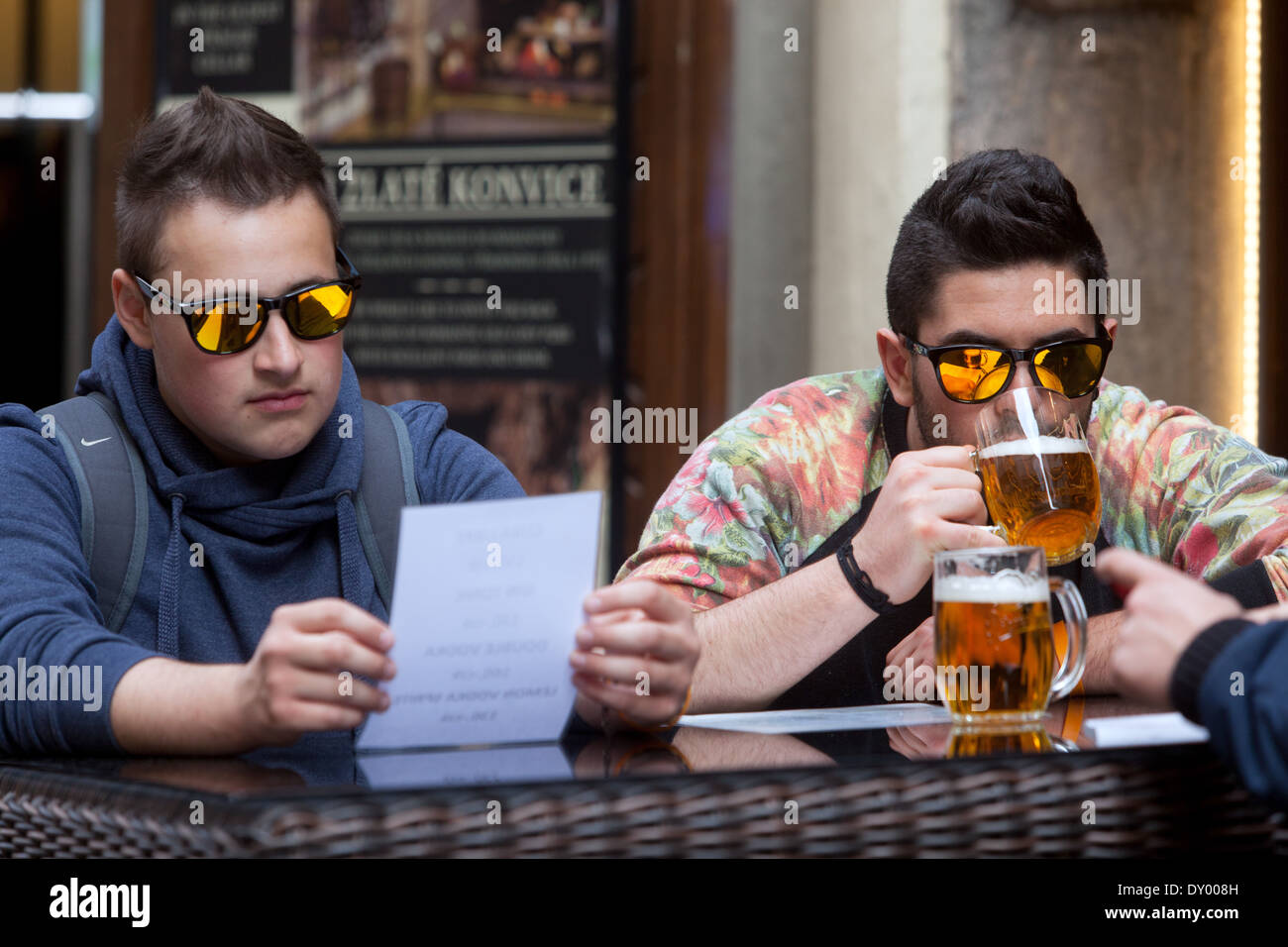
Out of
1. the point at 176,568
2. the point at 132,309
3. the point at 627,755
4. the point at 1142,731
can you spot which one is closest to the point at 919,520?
the point at 1142,731

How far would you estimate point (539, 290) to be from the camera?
405 centimetres

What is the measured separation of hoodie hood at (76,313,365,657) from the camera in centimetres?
164

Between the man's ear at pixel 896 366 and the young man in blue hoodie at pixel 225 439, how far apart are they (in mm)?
625

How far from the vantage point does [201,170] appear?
1.63 metres

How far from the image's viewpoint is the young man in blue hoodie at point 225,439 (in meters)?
1.43

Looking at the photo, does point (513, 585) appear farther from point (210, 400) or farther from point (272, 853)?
point (210, 400)

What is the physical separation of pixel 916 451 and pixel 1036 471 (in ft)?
0.58

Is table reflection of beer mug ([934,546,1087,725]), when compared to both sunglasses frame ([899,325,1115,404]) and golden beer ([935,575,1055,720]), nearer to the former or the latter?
golden beer ([935,575,1055,720])

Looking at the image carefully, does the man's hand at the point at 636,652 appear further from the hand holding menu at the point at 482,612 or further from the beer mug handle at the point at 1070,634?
the beer mug handle at the point at 1070,634

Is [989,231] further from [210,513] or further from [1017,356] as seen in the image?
[210,513]

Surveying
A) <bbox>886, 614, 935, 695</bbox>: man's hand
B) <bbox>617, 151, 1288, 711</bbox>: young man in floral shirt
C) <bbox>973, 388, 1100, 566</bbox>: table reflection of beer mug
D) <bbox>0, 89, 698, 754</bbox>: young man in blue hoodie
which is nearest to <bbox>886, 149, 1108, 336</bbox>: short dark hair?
<bbox>617, 151, 1288, 711</bbox>: young man in floral shirt


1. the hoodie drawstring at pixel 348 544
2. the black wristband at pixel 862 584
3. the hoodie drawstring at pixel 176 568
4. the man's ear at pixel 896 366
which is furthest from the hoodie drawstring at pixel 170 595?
the man's ear at pixel 896 366

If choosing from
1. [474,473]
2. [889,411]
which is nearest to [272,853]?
[474,473]
